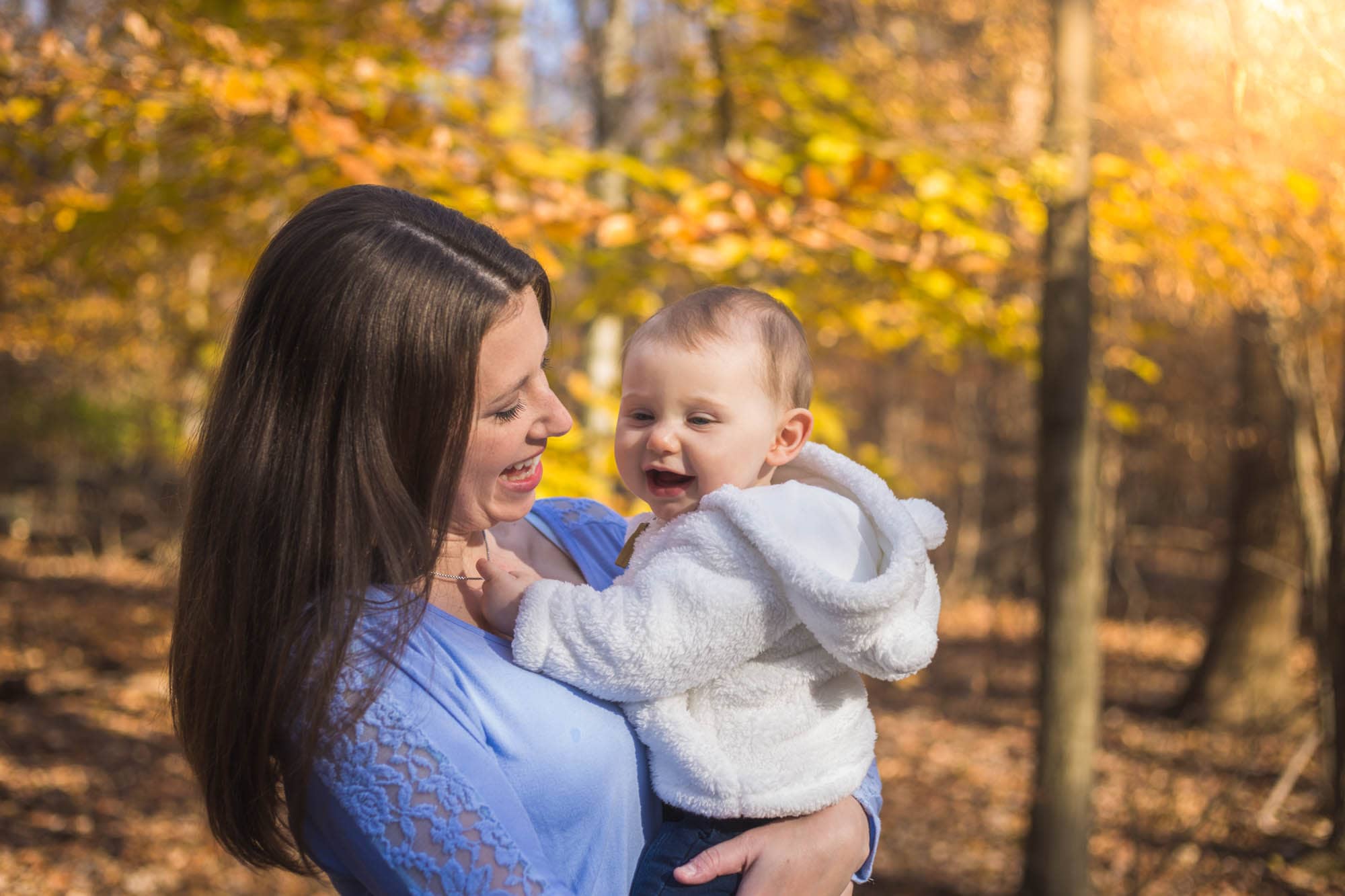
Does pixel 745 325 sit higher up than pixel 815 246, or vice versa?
pixel 815 246

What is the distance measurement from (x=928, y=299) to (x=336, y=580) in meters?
3.07

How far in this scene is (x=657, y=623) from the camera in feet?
4.49

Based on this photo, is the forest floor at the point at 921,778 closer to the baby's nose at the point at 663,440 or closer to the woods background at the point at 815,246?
the woods background at the point at 815,246

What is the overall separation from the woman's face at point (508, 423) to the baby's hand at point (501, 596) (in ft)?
0.21

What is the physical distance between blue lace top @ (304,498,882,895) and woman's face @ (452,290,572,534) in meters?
0.16

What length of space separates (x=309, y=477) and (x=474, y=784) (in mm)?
393

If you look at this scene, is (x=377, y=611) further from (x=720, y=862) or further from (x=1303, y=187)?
(x=1303, y=187)

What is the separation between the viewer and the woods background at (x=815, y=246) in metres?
3.41

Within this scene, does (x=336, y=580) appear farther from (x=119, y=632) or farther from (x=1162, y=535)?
(x=1162, y=535)

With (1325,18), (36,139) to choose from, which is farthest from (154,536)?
(1325,18)

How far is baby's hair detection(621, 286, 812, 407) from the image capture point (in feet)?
5.28

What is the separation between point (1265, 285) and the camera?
4402 mm

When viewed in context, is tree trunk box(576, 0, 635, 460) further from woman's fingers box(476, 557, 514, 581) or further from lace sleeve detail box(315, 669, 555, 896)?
lace sleeve detail box(315, 669, 555, 896)

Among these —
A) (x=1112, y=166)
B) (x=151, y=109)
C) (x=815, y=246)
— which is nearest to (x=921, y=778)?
(x=1112, y=166)
